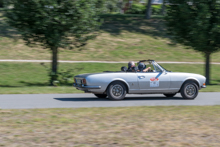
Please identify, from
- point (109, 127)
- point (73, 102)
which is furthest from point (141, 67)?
point (109, 127)

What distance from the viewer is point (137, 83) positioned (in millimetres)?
10953

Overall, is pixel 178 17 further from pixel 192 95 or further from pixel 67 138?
pixel 67 138

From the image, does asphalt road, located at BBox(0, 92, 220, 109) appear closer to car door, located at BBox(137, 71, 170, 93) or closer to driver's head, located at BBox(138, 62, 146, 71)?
car door, located at BBox(137, 71, 170, 93)

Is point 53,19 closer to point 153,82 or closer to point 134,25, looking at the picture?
point 153,82

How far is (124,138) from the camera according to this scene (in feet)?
18.5

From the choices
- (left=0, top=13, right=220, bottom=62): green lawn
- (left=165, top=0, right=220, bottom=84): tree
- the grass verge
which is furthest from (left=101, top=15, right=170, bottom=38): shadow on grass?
the grass verge

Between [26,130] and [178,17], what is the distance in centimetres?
1345

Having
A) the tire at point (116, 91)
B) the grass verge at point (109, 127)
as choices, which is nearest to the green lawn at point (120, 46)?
the tire at point (116, 91)

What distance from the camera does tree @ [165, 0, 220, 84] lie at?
17000 mm

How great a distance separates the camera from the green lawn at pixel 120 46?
26234 millimetres

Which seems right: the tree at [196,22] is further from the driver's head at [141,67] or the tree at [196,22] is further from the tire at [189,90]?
the driver's head at [141,67]

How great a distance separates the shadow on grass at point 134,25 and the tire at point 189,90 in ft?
75.2

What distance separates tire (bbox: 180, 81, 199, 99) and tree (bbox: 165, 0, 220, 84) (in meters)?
6.11

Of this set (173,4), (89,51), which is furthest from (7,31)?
(173,4)
